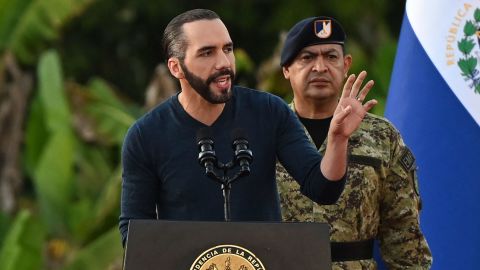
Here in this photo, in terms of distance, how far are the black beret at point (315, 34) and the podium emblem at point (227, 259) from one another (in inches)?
74.6

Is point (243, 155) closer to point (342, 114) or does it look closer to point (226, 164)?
point (226, 164)

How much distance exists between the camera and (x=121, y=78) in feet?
65.8

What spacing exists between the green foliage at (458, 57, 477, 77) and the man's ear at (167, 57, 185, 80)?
6.76 ft

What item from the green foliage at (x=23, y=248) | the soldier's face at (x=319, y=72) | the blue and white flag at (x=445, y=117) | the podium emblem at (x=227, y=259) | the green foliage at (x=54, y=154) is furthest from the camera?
the green foliage at (x=54, y=154)

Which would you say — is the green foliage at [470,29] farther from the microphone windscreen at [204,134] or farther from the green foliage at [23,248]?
the green foliage at [23,248]

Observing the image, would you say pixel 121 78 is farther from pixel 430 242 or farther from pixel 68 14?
pixel 430 242

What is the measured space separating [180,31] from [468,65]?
2.15m

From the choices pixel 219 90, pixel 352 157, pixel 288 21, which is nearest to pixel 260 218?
pixel 219 90

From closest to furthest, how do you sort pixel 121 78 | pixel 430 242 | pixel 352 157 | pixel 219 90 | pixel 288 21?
pixel 219 90 < pixel 352 157 < pixel 430 242 < pixel 288 21 < pixel 121 78

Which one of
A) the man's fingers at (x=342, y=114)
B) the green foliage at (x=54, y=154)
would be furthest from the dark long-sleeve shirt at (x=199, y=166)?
→ the green foliage at (x=54, y=154)

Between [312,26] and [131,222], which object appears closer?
[131,222]

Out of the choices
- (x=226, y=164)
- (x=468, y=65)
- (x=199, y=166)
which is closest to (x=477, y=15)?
(x=468, y=65)

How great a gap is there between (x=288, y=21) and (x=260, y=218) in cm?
1460

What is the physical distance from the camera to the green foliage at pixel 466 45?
5672mm
